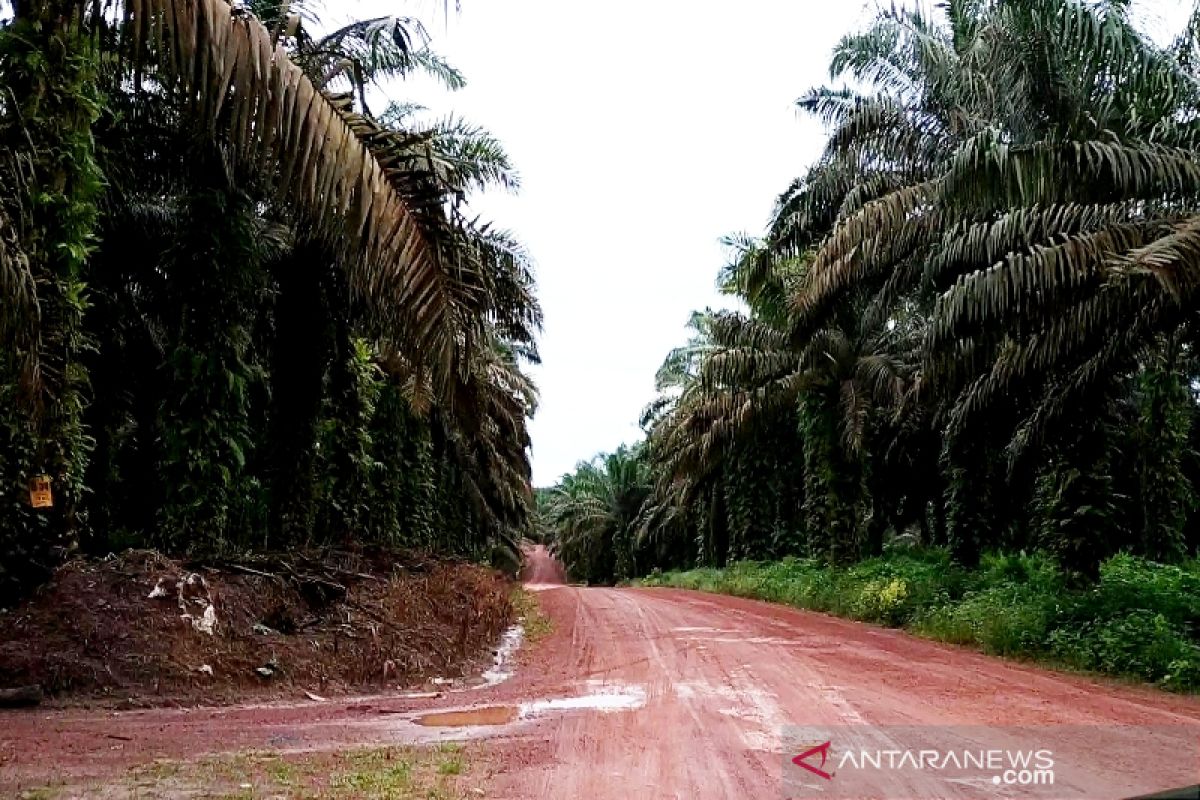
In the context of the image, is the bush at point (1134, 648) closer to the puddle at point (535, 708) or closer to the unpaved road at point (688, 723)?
the unpaved road at point (688, 723)

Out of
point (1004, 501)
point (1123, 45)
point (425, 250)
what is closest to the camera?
point (425, 250)

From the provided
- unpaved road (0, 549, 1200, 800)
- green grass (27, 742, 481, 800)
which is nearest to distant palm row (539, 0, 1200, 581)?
unpaved road (0, 549, 1200, 800)

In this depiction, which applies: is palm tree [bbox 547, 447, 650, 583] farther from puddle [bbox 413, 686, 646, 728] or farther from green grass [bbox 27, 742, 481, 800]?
green grass [bbox 27, 742, 481, 800]

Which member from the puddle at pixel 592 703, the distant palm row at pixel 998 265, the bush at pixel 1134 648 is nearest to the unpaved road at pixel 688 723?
Result: the puddle at pixel 592 703

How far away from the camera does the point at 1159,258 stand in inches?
374

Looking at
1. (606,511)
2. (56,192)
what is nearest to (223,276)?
(56,192)

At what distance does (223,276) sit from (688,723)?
26.9 ft

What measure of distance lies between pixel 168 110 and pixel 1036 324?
1112cm

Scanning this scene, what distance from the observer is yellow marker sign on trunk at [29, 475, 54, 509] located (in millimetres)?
8492

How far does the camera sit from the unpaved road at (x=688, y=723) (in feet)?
20.0

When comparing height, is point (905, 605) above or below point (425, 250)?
below

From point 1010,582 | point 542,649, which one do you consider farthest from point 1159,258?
point 542,649

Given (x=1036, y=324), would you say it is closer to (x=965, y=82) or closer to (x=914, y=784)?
(x=965, y=82)

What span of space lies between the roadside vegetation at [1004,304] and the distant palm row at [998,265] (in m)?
0.04
